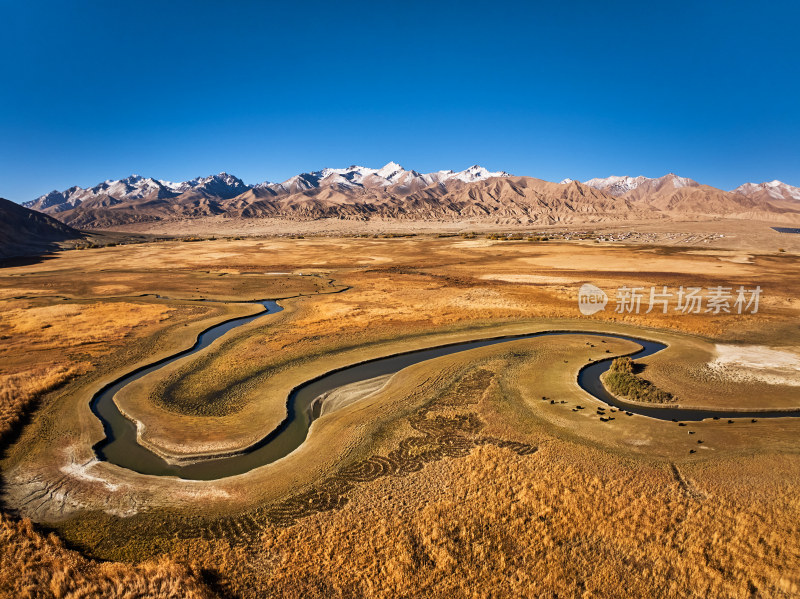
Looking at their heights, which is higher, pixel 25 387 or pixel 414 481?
pixel 25 387

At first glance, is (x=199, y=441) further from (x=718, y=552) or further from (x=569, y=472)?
(x=718, y=552)

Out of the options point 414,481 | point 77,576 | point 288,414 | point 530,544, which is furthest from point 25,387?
point 530,544

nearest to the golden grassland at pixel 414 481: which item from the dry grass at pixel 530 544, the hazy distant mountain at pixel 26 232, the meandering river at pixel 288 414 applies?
the dry grass at pixel 530 544

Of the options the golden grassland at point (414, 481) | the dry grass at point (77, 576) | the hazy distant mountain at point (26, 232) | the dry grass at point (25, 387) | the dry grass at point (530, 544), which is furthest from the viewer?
the hazy distant mountain at point (26, 232)

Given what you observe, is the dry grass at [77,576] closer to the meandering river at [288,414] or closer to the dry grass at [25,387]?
the meandering river at [288,414]

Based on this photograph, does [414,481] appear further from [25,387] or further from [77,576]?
[25,387]

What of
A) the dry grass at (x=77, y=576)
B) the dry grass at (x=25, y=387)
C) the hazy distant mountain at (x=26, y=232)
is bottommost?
the dry grass at (x=77, y=576)

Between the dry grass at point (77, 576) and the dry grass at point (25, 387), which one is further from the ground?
the dry grass at point (25, 387)
